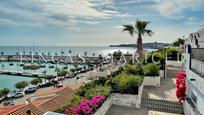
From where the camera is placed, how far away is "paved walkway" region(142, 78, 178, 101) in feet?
55.0

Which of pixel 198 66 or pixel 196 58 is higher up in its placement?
pixel 196 58

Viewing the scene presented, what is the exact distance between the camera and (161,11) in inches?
730

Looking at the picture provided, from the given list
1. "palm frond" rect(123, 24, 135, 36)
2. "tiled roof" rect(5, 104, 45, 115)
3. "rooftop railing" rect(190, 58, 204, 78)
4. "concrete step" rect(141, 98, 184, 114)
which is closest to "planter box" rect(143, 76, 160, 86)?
"concrete step" rect(141, 98, 184, 114)

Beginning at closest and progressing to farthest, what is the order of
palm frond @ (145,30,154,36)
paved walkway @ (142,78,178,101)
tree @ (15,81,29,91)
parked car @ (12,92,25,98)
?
paved walkway @ (142,78,178,101) < palm frond @ (145,30,154,36) < parked car @ (12,92,25,98) < tree @ (15,81,29,91)

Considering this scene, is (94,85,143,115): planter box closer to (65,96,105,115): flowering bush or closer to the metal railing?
(65,96,105,115): flowering bush

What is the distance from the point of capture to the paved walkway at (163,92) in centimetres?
1677

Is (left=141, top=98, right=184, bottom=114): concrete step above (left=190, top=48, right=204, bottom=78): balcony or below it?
below

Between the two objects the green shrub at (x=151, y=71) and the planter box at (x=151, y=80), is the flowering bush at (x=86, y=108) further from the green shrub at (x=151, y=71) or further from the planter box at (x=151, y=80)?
the green shrub at (x=151, y=71)

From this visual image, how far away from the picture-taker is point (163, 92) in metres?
18.0

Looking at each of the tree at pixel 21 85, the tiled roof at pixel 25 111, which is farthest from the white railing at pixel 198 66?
the tree at pixel 21 85

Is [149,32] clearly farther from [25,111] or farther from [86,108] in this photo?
[25,111]

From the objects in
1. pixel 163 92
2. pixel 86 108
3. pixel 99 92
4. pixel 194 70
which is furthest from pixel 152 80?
pixel 86 108

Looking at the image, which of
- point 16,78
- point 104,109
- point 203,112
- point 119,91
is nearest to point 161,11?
point 119,91

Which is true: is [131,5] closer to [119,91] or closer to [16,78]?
[119,91]
